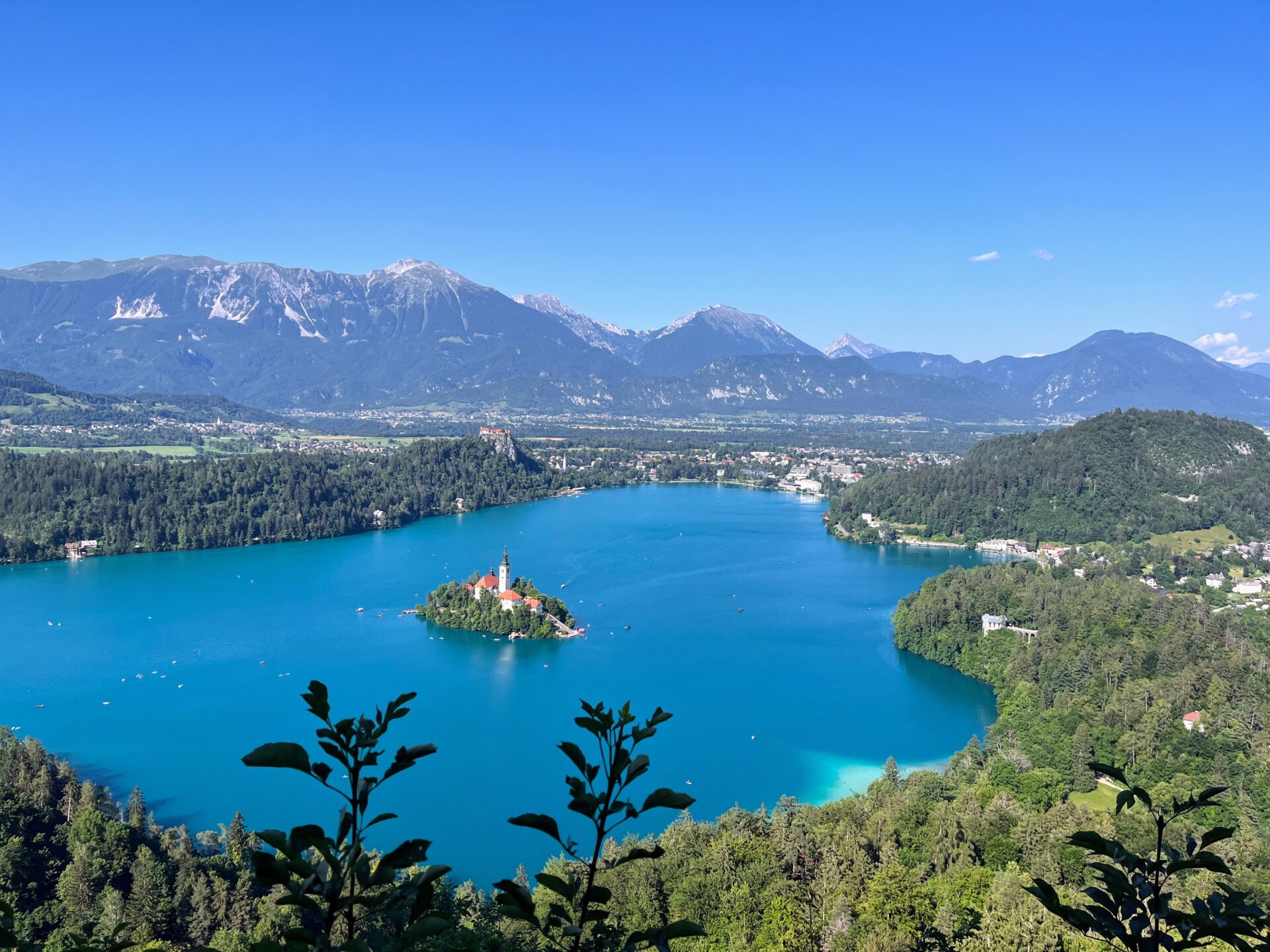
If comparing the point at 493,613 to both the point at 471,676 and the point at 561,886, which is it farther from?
the point at 561,886

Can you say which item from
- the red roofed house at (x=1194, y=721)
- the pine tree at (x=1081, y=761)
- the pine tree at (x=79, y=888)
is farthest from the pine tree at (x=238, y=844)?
the red roofed house at (x=1194, y=721)

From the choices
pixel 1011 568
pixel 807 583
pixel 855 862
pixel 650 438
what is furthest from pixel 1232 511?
pixel 650 438

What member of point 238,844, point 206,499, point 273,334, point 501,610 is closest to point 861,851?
point 238,844

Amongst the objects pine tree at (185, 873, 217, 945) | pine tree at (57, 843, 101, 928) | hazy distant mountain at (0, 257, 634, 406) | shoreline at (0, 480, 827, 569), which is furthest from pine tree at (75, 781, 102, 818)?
hazy distant mountain at (0, 257, 634, 406)

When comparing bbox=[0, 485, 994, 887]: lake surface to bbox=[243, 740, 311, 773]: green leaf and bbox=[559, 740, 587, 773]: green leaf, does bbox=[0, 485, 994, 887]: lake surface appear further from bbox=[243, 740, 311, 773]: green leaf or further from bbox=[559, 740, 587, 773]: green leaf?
bbox=[243, 740, 311, 773]: green leaf

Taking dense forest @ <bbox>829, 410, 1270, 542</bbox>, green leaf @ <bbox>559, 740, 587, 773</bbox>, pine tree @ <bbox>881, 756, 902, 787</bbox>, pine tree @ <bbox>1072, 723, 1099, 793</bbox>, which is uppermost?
green leaf @ <bbox>559, 740, 587, 773</bbox>

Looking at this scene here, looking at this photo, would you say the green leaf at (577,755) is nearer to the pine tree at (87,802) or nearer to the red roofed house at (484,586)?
the pine tree at (87,802)
